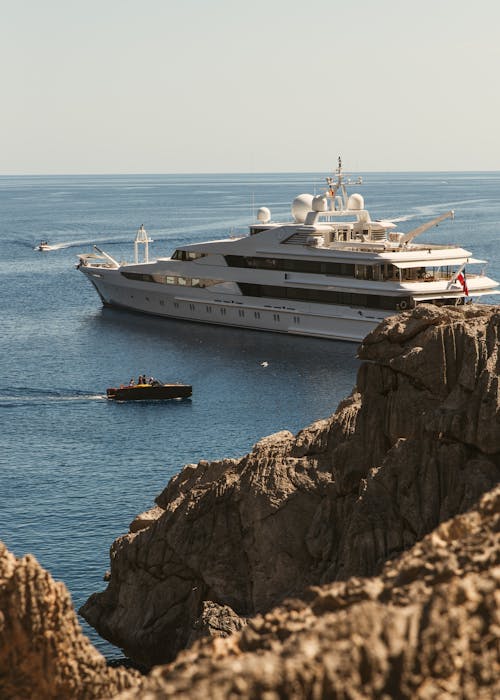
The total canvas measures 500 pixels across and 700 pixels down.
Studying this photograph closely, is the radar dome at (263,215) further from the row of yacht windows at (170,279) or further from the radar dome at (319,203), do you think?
the row of yacht windows at (170,279)

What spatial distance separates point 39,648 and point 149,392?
1807 inches

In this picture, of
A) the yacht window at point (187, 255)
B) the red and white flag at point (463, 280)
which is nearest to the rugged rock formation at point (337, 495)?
the red and white flag at point (463, 280)

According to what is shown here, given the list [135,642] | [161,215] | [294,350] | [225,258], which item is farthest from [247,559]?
Result: [161,215]

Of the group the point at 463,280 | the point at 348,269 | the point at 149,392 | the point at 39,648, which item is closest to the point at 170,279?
the point at 348,269

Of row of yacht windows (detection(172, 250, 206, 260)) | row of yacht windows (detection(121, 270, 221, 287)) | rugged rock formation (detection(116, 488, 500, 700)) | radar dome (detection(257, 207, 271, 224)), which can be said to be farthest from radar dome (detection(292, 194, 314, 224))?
rugged rock formation (detection(116, 488, 500, 700))

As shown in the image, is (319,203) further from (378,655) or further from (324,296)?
(378,655)

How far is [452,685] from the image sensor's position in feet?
29.8

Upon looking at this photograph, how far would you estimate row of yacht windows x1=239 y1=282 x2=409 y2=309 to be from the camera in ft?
238

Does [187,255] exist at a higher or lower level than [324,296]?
higher

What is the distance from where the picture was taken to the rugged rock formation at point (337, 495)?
72.1ft

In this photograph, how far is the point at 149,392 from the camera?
58.7 metres

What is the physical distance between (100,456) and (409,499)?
87.8 ft

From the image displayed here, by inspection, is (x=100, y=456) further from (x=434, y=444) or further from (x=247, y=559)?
(x=434, y=444)

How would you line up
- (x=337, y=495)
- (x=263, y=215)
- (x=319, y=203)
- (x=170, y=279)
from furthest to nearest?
(x=263, y=215) < (x=170, y=279) < (x=319, y=203) < (x=337, y=495)
